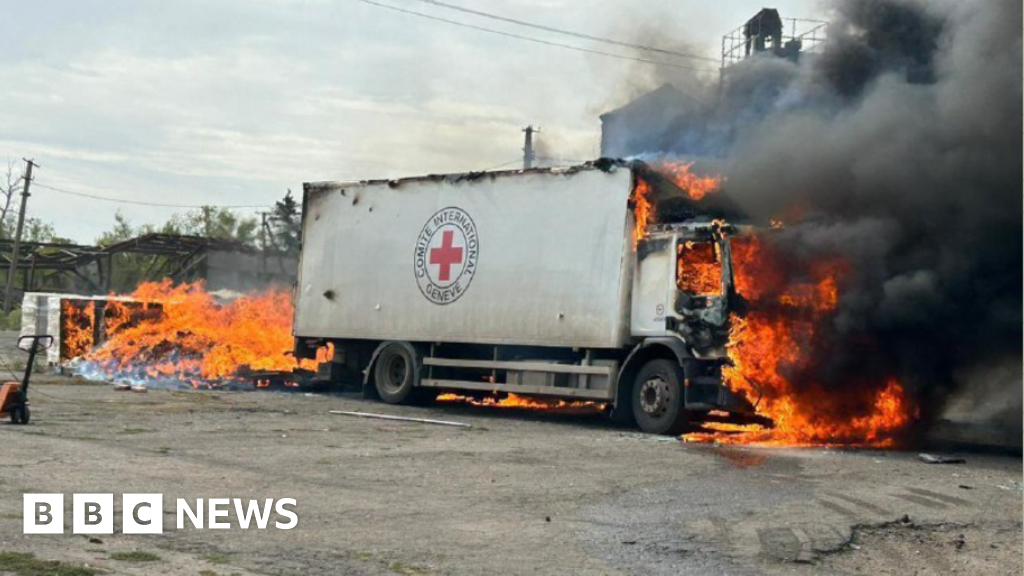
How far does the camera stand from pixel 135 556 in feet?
20.4

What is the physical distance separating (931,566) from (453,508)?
337cm

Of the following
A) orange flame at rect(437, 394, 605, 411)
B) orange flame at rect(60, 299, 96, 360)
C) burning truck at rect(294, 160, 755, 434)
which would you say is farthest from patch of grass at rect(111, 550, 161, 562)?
orange flame at rect(60, 299, 96, 360)

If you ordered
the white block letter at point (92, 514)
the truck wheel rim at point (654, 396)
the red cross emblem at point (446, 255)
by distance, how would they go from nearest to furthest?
1. the white block letter at point (92, 514)
2. the truck wheel rim at point (654, 396)
3. the red cross emblem at point (446, 255)

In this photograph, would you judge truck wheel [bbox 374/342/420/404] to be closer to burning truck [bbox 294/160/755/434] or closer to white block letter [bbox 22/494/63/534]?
burning truck [bbox 294/160/755/434]

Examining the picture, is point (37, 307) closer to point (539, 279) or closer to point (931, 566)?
point (539, 279)

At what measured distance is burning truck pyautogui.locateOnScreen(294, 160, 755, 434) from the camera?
14359 mm

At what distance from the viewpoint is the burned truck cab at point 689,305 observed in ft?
45.6

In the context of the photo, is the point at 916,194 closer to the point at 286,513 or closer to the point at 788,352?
the point at 788,352

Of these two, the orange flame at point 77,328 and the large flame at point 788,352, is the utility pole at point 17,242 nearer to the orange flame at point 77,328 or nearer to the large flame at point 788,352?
the orange flame at point 77,328

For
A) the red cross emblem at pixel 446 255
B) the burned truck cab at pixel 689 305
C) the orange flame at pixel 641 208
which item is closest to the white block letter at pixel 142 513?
the burned truck cab at pixel 689 305

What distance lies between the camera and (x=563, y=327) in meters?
15.9

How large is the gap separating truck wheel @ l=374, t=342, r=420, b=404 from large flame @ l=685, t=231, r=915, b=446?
18.8 ft

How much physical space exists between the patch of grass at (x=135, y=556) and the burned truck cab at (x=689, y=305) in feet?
28.6

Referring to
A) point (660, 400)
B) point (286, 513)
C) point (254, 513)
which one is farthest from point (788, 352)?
point (254, 513)
